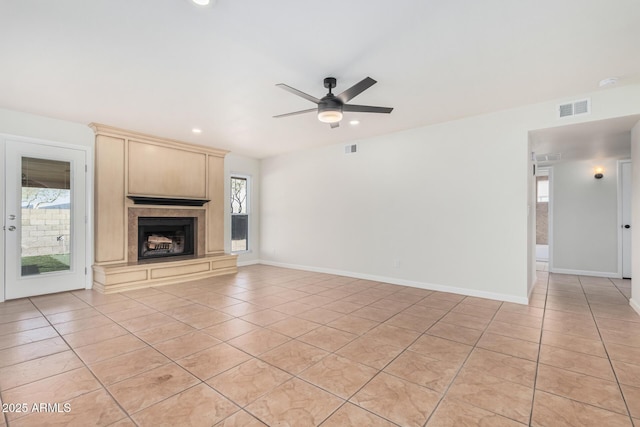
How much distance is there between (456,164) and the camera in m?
4.68

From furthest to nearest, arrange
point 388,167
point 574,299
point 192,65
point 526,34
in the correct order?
point 388,167 → point 574,299 → point 192,65 → point 526,34

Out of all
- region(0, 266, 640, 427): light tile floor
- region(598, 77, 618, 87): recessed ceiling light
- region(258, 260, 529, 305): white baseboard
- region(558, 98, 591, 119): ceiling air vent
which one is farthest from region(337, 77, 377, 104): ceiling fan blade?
region(258, 260, 529, 305): white baseboard

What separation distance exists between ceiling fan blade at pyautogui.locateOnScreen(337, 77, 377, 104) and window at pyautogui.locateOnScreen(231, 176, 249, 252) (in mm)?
4822

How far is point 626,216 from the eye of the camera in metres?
5.87

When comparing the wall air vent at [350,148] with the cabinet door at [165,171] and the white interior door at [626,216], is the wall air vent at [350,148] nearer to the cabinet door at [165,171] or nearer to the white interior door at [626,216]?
the cabinet door at [165,171]

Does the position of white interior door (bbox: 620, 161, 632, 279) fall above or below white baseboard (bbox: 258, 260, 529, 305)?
above

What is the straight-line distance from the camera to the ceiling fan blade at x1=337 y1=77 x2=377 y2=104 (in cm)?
276

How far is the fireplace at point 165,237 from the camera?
562 centimetres

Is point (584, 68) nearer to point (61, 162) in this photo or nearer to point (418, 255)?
→ point (418, 255)

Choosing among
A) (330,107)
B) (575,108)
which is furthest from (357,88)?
(575,108)

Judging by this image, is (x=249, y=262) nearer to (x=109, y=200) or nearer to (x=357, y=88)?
(x=109, y=200)

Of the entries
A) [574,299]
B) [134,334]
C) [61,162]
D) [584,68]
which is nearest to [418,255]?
[574,299]

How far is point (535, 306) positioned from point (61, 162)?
7.09 metres

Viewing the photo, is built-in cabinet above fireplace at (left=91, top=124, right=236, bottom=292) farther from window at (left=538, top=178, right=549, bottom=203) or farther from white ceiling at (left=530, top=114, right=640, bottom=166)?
window at (left=538, top=178, right=549, bottom=203)
